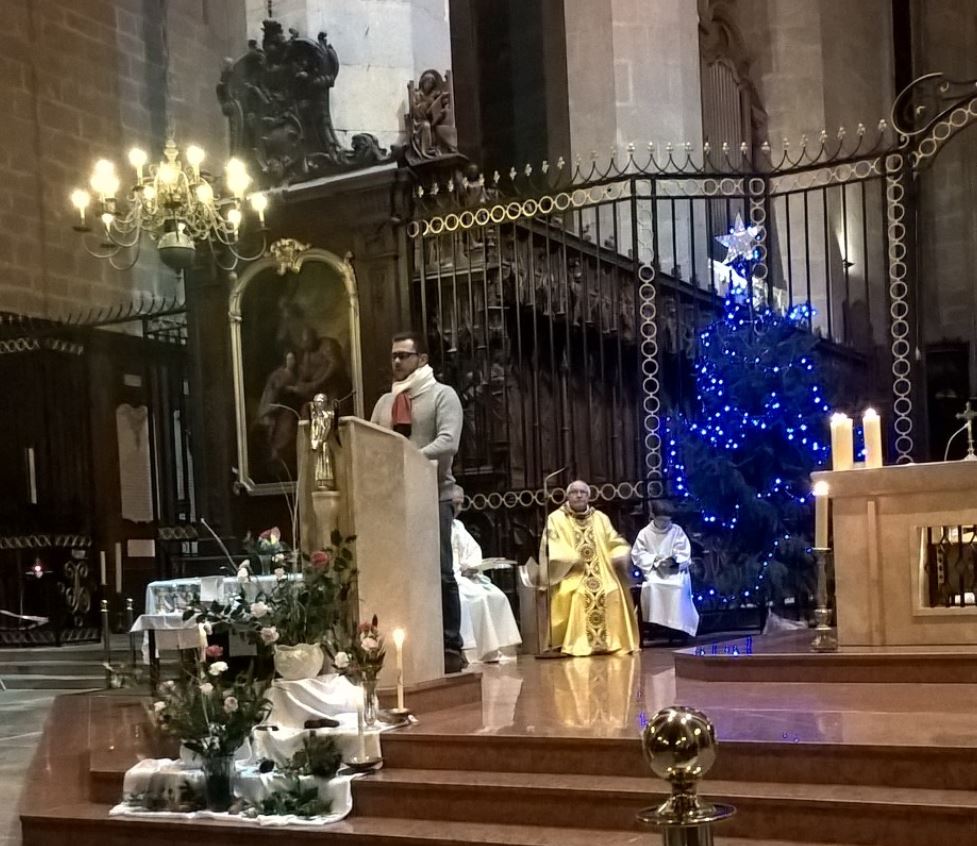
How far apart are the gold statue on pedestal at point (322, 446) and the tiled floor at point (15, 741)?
6.93 feet

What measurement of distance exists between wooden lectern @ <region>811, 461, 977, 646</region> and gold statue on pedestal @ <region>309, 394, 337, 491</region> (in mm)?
2674

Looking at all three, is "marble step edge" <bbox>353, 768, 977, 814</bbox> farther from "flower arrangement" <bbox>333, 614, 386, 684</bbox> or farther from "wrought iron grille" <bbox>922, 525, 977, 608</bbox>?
"wrought iron grille" <bbox>922, 525, 977, 608</bbox>

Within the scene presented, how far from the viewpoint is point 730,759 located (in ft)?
15.9

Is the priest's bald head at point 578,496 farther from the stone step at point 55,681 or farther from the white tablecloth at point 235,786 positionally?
the stone step at point 55,681

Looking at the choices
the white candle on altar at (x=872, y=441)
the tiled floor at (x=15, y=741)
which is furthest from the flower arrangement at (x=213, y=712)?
the white candle on altar at (x=872, y=441)

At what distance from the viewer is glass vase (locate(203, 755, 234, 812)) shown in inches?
216

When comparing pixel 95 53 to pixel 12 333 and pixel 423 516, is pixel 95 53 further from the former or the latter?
pixel 423 516

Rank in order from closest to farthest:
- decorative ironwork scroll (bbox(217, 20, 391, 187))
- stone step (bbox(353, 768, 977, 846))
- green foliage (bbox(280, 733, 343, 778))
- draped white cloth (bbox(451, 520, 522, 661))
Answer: stone step (bbox(353, 768, 977, 846)) < green foliage (bbox(280, 733, 343, 778)) < draped white cloth (bbox(451, 520, 522, 661)) < decorative ironwork scroll (bbox(217, 20, 391, 187))

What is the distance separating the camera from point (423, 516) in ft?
21.1

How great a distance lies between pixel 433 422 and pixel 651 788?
2.73m

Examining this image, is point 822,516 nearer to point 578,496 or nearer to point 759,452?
point 578,496

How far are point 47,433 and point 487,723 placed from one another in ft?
30.5

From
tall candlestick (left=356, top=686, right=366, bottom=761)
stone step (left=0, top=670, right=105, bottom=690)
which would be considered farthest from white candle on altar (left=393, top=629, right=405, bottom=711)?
stone step (left=0, top=670, right=105, bottom=690)

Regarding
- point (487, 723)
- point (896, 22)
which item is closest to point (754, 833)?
point (487, 723)
